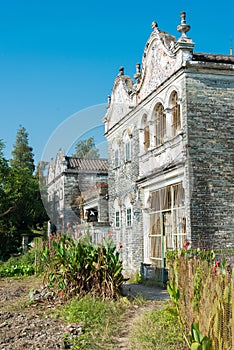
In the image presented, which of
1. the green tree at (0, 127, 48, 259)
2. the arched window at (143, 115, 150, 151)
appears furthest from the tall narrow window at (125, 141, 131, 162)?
the green tree at (0, 127, 48, 259)

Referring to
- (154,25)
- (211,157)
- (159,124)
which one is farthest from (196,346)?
(154,25)

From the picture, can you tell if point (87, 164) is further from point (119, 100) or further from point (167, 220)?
point (167, 220)

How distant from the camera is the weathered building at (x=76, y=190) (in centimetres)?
2112

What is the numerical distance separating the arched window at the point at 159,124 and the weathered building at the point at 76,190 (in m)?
6.66

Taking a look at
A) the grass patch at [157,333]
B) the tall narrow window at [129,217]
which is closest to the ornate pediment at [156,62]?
the tall narrow window at [129,217]

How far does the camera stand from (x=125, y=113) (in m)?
17.2

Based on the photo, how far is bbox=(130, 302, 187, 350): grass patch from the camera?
5773 millimetres

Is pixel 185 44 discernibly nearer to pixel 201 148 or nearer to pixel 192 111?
pixel 192 111

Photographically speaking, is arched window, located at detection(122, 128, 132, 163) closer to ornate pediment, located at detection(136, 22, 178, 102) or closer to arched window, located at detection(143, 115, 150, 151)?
arched window, located at detection(143, 115, 150, 151)

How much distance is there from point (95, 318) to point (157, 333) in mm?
1606

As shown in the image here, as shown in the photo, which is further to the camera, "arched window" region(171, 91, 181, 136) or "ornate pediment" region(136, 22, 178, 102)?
"ornate pediment" region(136, 22, 178, 102)

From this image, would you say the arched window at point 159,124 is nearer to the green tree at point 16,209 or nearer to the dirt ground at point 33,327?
the dirt ground at point 33,327

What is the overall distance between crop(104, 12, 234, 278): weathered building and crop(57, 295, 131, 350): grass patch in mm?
3511

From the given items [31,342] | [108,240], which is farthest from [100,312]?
[108,240]
